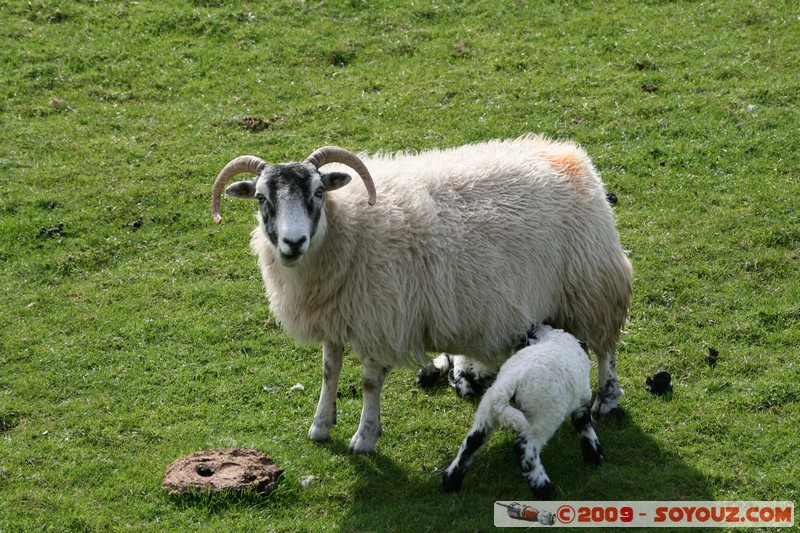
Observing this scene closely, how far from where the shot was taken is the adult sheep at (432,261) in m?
7.99

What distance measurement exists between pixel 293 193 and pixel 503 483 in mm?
3108

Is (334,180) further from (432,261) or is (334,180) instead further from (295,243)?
(432,261)

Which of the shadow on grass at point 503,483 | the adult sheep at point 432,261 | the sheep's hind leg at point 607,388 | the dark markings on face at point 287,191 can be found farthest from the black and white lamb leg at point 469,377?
the dark markings on face at point 287,191

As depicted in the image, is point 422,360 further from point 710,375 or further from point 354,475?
point 710,375

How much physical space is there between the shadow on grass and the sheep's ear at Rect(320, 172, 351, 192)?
8.32 feet

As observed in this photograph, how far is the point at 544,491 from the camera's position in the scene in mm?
7289

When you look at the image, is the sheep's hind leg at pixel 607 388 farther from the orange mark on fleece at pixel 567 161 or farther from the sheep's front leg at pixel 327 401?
the sheep's front leg at pixel 327 401

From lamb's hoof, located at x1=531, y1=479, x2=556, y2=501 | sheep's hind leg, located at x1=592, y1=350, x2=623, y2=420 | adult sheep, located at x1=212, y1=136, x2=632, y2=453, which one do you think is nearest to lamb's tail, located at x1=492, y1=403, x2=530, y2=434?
lamb's hoof, located at x1=531, y1=479, x2=556, y2=501

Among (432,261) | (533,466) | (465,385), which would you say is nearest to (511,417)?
(533,466)

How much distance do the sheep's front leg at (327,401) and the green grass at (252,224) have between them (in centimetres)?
16

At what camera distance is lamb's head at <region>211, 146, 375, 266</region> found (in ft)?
24.2

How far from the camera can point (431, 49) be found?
16.3 metres

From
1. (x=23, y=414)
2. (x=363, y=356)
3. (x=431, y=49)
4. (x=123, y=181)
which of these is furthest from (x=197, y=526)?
(x=431, y=49)

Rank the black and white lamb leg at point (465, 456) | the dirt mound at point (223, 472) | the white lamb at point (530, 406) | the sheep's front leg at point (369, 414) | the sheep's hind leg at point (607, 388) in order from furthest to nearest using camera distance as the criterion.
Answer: the sheep's hind leg at point (607, 388) → the sheep's front leg at point (369, 414) → the dirt mound at point (223, 472) → the black and white lamb leg at point (465, 456) → the white lamb at point (530, 406)
